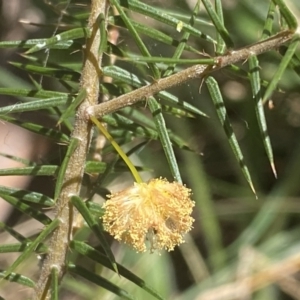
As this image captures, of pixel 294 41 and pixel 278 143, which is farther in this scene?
pixel 278 143

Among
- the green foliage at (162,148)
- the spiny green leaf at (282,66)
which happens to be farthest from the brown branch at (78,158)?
the spiny green leaf at (282,66)

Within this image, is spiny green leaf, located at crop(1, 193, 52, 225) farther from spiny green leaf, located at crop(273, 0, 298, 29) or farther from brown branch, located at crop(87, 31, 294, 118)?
spiny green leaf, located at crop(273, 0, 298, 29)

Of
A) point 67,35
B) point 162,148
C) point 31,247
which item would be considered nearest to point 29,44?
point 67,35

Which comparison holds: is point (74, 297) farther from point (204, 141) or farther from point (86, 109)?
point (86, 109)

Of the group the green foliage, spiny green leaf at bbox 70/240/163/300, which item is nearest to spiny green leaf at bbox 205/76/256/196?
the green foliage

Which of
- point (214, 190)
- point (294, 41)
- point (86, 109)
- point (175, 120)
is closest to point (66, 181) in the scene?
point (86, 109)

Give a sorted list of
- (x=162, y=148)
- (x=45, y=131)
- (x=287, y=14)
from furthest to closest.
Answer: (x=162, y=148)
(x=45, y=131)
(x=287, y=14)

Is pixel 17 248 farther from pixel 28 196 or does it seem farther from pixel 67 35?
pixel 67 35
